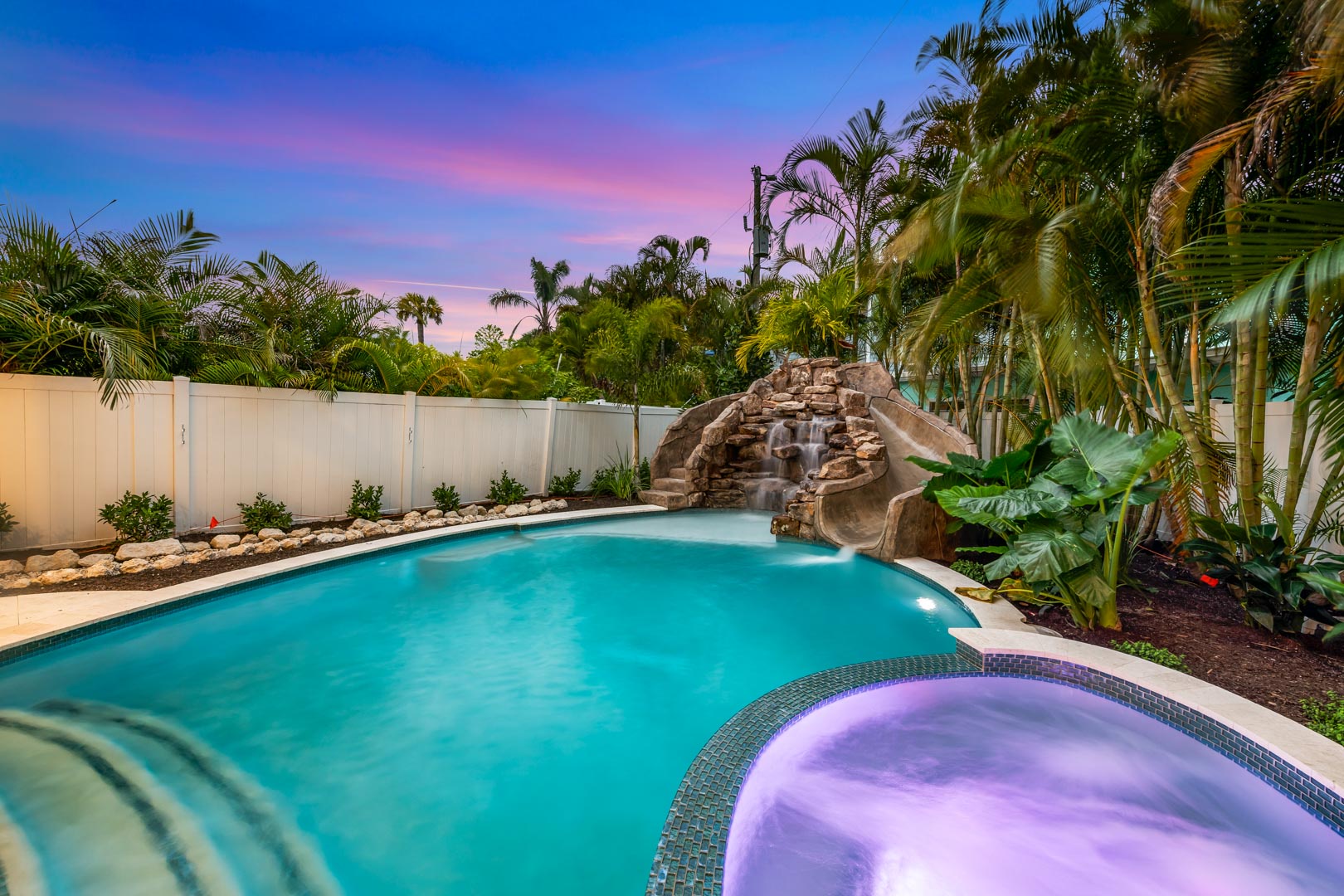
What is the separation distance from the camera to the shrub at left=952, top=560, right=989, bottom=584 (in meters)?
5.22

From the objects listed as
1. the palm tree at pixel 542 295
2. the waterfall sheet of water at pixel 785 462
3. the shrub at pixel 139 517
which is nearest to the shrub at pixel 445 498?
the shrub at pixel 139 517

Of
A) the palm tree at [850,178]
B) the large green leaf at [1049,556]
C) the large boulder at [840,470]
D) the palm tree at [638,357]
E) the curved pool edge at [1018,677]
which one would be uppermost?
the palm tree at [850,178]

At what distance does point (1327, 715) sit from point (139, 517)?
28.5 ft

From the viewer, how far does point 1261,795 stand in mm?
2404

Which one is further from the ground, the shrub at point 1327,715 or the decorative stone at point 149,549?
the decorative stone at point 149,549

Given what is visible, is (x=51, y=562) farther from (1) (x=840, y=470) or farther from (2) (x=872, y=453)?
(2) (x=872, y=453)

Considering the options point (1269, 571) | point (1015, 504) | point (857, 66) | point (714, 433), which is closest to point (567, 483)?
point (714, 433)

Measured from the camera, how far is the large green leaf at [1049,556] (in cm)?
368

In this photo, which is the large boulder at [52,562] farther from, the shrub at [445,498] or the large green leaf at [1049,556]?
the large green leaf at [1049,556]

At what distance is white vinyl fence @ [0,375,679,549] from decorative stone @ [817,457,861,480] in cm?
426

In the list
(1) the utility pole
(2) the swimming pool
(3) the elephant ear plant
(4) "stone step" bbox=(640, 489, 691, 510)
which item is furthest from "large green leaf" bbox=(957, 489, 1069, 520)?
(1) the utility pole

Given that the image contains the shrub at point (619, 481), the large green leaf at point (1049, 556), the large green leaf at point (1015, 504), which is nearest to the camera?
the large green leaf at point (1049, 556)

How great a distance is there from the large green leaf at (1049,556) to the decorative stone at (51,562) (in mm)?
7414

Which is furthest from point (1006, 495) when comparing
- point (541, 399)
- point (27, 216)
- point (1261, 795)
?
point (27, 216)
